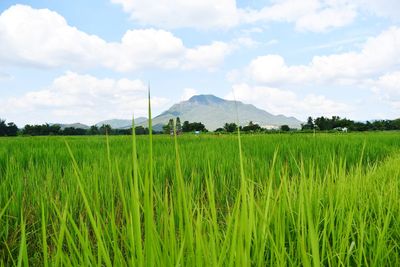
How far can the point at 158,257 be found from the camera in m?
0.72

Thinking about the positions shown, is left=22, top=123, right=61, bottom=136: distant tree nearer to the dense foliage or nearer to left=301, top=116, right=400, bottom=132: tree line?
the dense foliage

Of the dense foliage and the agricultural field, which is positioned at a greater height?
the dense foliage

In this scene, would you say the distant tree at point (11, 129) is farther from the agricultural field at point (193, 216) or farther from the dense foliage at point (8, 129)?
the agricultural field at point (193, 216)

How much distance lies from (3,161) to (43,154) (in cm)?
49

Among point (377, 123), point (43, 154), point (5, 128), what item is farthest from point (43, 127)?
point (377, 123)

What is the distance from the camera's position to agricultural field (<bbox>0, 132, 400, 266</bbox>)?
2.15 ft

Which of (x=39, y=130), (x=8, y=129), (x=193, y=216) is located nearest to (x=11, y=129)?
(x=8, y=129)

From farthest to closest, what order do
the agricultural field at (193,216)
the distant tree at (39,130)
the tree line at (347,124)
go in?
the tree line at (347,124)
the distant tree at (39,130)
the agricultural field at (193,216)

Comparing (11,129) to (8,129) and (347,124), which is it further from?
(347,124)

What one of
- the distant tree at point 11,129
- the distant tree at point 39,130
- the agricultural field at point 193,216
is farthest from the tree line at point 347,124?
the agricultural field at point 193,216

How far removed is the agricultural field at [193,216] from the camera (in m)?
0.65

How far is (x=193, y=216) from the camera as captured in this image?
5.69 feet

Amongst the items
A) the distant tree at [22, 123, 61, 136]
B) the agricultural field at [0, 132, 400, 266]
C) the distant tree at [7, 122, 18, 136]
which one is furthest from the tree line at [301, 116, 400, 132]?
the agricultural field at [0, 132, 400, 266]

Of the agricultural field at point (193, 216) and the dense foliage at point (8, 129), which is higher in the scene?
the dense foliage at point (8, 129)
